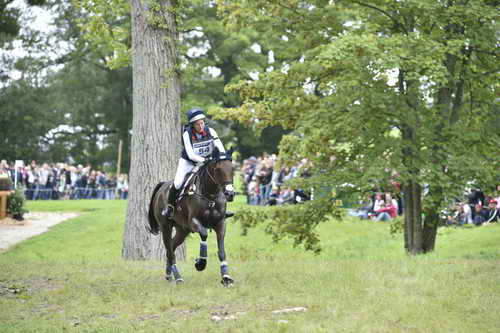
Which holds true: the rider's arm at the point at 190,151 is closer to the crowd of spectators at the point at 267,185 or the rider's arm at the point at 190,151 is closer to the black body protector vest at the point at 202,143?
the black body protector vest at the point at 202,143

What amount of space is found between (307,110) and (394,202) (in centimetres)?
1059

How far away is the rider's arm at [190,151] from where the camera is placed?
12.0 m

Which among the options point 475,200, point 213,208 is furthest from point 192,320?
point 475,200

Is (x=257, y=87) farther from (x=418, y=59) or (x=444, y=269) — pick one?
(x=444, y=269)

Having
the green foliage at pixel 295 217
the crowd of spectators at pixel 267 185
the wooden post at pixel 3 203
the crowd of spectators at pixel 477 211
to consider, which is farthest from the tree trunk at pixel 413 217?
the wooden post at pixel 3 203

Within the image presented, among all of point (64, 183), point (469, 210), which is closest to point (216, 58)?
point (64, 183)

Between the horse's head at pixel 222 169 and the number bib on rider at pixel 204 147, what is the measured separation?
310 mm

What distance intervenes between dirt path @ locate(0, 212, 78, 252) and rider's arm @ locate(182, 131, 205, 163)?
15.3 metres

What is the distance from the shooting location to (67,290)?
38.5 feet

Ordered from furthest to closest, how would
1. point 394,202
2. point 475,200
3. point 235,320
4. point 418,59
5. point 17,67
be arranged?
point 17,67 → point 394,202 → point 475,200 → point 418,59 → point 235,320

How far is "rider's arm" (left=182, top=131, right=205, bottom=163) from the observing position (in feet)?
39.2

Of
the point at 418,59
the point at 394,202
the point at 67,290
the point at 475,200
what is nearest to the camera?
the point at 67,290

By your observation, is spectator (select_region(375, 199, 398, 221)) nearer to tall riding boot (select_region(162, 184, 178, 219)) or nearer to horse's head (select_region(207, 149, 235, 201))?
tall riding boot (select_region(162, 184, 178, 219))

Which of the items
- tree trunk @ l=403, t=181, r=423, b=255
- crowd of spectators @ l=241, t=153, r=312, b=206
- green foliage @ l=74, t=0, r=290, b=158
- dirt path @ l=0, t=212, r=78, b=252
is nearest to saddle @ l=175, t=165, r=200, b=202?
tree trunk @ l=403, t=181, r=423, b=255
